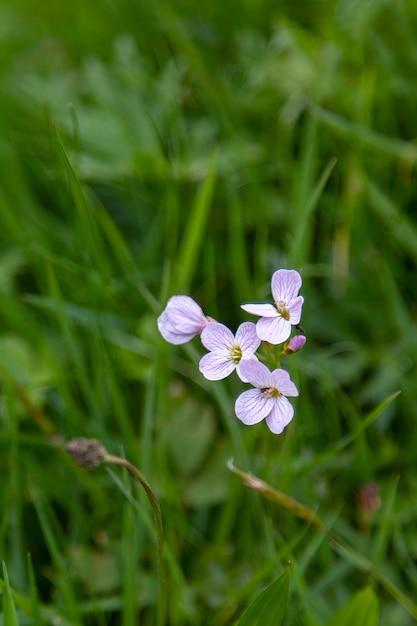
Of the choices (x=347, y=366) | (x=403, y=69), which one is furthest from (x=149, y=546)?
(x=403, y=69)

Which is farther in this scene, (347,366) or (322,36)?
(322,36)

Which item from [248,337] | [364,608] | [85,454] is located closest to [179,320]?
[248,337]

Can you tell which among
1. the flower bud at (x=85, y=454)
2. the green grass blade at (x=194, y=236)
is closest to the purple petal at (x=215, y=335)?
the flower bud at (x=85, y=454)

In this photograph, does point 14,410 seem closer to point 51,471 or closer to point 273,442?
point 51,471

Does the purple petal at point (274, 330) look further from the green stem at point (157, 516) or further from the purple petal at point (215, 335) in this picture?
the green stem at point (157, 516)

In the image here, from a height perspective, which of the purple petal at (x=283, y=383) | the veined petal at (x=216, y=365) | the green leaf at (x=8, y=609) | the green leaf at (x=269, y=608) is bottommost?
the green leaf at (x=269, y=608)

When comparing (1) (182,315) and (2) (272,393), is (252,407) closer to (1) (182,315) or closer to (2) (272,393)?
(2) (272,393)
